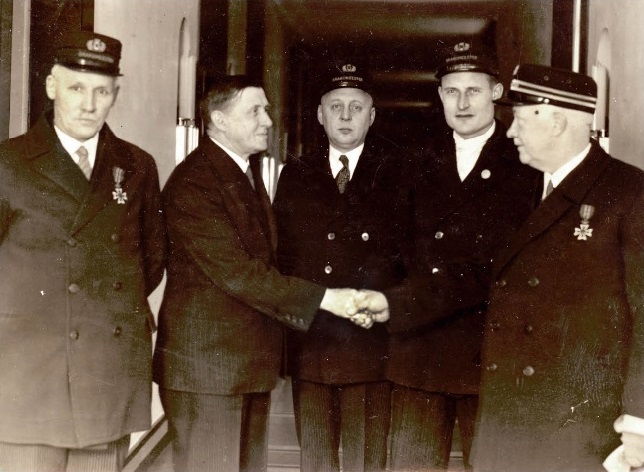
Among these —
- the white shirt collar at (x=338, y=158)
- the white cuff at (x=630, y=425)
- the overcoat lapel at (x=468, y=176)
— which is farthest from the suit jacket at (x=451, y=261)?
the white cuff at (x=630, y=425)

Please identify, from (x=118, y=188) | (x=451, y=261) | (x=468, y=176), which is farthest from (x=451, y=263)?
(x=118, y=188)

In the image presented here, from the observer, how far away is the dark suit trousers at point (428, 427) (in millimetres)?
2035

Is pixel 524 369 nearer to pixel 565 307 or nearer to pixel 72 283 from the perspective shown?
pixel 565 307

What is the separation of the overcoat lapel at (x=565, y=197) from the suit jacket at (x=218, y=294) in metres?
0.65

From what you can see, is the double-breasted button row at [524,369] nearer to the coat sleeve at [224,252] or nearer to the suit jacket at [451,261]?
the suit jacket at [451,261]

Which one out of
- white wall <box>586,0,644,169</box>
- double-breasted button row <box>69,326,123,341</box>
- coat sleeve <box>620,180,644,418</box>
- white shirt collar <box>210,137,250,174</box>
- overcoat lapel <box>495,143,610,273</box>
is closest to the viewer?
coat sleeve <box>620,180,644,418</box>

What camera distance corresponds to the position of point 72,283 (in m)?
1.84

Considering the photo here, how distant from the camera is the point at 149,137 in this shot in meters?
2.11

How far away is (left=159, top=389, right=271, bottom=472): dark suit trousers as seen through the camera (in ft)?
6.55

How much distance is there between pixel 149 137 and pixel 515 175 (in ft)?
3.65

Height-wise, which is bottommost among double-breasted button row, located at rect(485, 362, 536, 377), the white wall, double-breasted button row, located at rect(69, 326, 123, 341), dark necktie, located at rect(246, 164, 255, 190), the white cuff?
the white cuff

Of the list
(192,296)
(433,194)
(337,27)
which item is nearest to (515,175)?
(433,194)

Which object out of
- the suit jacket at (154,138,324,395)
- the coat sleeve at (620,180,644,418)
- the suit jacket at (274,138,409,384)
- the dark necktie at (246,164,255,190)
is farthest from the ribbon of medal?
the coat sleeve at (620,180,644,418)

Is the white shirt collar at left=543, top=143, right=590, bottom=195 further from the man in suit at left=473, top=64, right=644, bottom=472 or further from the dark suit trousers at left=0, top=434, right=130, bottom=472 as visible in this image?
the dark suit trousers at left=0, top=434, right=130, bottom=472
